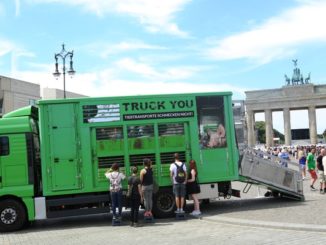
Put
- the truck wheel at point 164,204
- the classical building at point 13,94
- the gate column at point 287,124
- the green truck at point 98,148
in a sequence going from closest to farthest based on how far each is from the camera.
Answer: the green truck at point 98,148 → the truck wheel at point 164,204 → the classical building at point 13,94 → the gate column at point 287,124

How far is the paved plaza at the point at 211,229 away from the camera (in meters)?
10.4

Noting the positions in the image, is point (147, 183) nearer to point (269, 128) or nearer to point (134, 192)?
point (134, 192)

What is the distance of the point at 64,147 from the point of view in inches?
546

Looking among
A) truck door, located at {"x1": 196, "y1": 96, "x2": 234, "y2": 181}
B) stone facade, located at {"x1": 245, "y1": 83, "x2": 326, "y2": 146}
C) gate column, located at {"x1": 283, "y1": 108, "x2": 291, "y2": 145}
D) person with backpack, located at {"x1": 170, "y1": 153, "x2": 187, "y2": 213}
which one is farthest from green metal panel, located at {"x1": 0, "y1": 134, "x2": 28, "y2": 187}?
gate column, located at {"x1": 283, "y1": 108, "x2": 291, "y2": 145}

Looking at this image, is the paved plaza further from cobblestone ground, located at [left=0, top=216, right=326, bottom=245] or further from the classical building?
the classical building

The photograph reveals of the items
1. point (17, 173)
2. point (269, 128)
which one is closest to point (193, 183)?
point (17, 173)

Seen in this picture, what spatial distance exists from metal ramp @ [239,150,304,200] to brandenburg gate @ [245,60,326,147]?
90.6 metres

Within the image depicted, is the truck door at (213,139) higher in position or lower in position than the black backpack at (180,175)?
higher

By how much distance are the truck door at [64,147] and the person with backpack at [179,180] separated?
2.64m

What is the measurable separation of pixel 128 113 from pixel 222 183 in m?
3.62

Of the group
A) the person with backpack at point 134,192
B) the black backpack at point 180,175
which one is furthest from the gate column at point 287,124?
the person with backpack at point 134,192

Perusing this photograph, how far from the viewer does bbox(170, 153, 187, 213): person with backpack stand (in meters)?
13.9

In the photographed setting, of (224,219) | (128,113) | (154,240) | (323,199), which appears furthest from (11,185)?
(323,199)

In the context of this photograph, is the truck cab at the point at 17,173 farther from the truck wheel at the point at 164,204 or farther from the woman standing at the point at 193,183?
the woman standing at the point at 193,183
